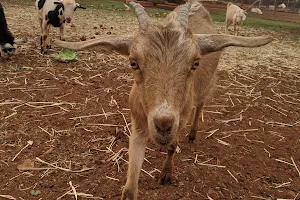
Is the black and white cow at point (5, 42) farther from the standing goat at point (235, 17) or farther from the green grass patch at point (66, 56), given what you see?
the standing goat at point (235, 17)

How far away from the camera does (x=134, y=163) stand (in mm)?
3053

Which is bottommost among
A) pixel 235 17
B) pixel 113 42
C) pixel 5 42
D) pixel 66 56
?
pixel 66 56

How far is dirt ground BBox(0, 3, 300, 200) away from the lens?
352cm

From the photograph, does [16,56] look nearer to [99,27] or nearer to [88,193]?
[99,27]

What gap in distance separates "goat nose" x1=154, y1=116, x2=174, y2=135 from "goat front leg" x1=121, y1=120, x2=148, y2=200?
2.85ft

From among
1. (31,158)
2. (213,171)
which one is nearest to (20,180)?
(31,158)

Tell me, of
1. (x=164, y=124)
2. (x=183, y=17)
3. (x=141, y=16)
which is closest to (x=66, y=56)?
(x=141, y=16)

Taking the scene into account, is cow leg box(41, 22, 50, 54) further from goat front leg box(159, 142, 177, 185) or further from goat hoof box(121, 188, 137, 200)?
goat hoof box(121, 188, 137, 200)

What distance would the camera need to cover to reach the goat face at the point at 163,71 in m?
2.28

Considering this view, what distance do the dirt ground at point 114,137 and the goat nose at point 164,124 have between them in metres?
1.35

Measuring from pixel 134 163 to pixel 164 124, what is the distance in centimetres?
100

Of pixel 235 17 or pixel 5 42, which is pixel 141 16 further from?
pixel 235 17

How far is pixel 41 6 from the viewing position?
854 centimetres

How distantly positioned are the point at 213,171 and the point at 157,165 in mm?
736
